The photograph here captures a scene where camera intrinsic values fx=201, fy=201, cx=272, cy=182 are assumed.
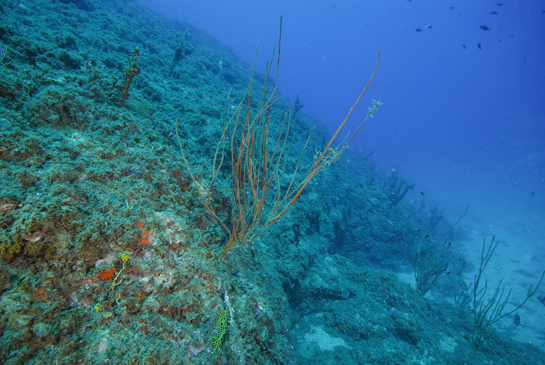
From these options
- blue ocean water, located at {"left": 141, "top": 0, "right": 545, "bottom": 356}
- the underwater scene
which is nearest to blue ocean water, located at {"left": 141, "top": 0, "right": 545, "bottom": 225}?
blue ocean water, located at {"left": 141, "top": 0, "right": 545, "bottom": 356}

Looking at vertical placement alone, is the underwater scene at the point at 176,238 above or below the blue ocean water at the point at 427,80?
below

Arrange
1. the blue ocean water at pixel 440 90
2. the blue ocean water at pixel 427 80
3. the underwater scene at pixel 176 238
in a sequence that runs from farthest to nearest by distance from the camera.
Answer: the blue ocean water at pixel 427 80 → the blue ocean water at pixel 440 90 → the underwater scene at pixel 176 238

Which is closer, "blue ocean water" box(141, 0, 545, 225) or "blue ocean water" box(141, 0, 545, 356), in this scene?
"blue ocean water" box(141, 0, 545, 356)

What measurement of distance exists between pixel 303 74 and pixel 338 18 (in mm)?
67688

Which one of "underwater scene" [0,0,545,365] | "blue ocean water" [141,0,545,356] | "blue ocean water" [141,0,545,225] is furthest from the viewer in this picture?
"blue ocean water" [141,0,545,225]

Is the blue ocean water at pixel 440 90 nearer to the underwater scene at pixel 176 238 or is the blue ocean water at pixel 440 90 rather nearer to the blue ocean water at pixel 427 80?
the blue ocean water at pixel 427 80

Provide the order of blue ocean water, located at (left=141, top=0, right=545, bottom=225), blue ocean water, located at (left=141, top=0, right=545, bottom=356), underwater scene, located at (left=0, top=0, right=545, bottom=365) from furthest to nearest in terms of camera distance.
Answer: blue ocean water, located at (left=141, top=0, right=545, bottom=225) → blue ocean water, located at (left=141, top=0, right=545, bottom=356) → underwater scene, located at (left=0, top=0, right=545, bottom=365)

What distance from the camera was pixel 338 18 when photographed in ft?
497

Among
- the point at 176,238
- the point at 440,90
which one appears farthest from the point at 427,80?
the point at 176,238

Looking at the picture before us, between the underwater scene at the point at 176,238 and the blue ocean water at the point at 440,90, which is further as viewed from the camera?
the blue ocean water at the point at 440,90

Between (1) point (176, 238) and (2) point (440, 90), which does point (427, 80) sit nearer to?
(2) point (440, 90)

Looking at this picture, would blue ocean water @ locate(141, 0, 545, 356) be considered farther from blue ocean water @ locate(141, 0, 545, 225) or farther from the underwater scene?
the underwater scene

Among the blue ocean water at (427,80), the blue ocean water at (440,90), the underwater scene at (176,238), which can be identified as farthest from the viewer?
the blue ocean water at (427,80)

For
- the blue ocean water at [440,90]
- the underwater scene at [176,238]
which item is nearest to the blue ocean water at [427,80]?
the blue ocean water at [440,90]
